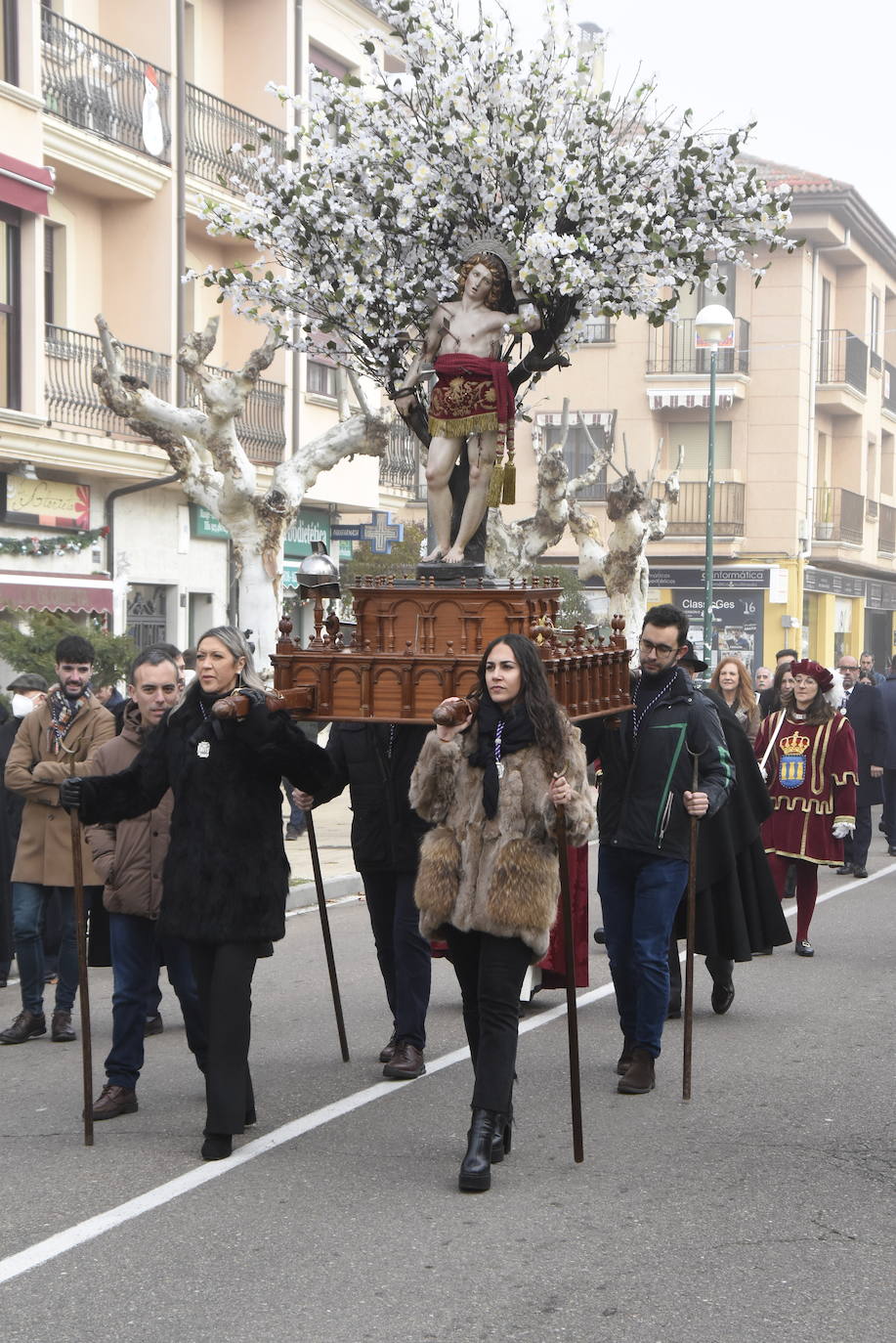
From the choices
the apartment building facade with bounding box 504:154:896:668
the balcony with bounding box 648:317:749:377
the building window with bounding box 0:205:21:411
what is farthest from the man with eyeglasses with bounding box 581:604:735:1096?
the balcony with bounding box 648:317:749:377

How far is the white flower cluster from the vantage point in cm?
797

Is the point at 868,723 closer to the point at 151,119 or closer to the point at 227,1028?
the point at 227,1028

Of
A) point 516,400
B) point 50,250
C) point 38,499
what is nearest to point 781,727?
point 516,400

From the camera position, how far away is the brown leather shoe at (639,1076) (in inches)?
286

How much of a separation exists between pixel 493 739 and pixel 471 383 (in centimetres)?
229

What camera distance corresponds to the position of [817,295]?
142 feet

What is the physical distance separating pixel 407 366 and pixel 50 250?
1457 cm

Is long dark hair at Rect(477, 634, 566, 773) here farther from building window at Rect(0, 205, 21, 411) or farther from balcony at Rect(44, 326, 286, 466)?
building window at Rect(0, 205, 21, 411)

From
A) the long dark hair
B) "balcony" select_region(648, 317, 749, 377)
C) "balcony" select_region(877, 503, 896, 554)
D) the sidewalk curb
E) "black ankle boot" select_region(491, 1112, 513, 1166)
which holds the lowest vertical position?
the sidewalk curb

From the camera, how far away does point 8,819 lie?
30.6 ft

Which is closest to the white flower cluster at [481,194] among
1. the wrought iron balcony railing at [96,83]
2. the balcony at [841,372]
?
the wrought iron balcony railing at [96,83]

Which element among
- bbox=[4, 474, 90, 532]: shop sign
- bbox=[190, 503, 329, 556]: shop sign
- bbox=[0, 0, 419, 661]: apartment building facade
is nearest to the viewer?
bbox=[0, 0, 419, 661]: apartment building facade

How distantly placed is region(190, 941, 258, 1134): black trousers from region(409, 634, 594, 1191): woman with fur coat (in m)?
0.70

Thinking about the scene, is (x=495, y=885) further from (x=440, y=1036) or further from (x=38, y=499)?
(x=38, y=499)
